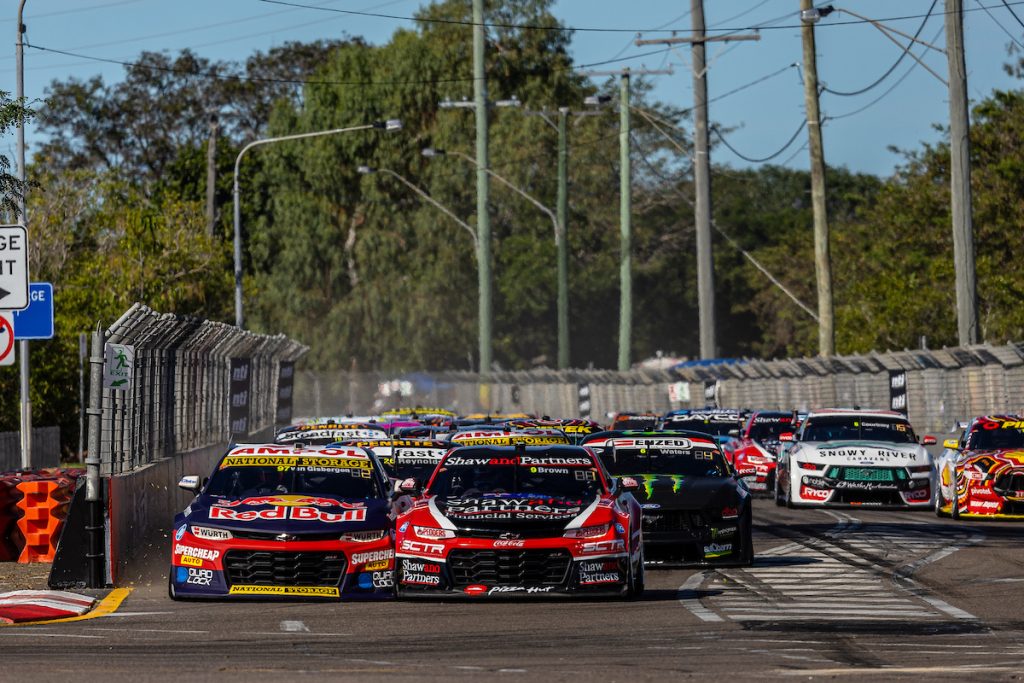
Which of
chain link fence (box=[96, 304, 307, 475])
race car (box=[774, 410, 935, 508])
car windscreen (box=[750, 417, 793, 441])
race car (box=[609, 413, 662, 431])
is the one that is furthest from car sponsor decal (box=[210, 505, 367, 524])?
race car (box=[609, 413, 662, 431])

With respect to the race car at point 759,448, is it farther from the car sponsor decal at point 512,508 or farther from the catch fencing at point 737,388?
the car sponsor decal at point 512,508

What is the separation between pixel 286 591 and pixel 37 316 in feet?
23.0

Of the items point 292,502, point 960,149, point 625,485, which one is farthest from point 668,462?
point 960,149

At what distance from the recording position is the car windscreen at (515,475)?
15562mm

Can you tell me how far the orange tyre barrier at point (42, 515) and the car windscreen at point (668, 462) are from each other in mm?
5439

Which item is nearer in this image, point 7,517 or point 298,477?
point 298,477

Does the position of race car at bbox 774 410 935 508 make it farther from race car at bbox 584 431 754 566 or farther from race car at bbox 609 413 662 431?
race car at bbox 584 431 754 566

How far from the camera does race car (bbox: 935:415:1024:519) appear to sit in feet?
77.2

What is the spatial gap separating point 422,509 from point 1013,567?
575 cm

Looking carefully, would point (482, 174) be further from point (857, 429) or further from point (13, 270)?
point (13, 270)

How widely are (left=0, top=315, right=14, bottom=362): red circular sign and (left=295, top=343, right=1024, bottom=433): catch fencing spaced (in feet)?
62.4

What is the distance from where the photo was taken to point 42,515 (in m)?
19.2

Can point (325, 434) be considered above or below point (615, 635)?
above

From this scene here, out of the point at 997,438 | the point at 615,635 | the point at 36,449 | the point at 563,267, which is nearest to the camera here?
the point at 615,635
